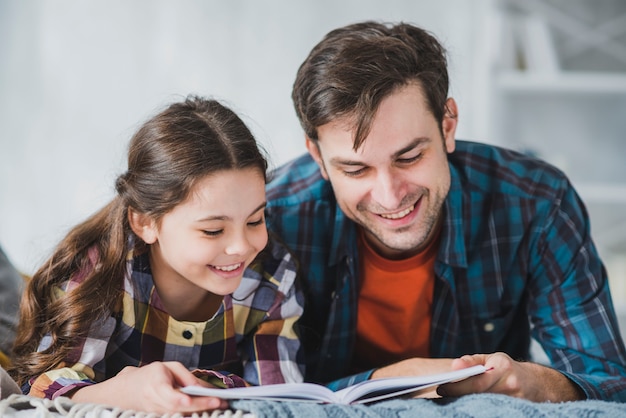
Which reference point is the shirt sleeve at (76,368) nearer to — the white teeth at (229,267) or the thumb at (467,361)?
the white teeth at (229,267)

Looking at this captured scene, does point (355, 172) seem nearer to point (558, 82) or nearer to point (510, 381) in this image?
point (510, 381)

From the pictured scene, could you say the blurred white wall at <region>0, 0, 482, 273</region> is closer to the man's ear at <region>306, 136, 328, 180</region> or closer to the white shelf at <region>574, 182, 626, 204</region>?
the white shelf at <region>574, 182, 626, 204</region>

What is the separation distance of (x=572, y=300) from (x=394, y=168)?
474 mm

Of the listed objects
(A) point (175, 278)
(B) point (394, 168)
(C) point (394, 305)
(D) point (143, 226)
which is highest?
(B) point (394, 168)

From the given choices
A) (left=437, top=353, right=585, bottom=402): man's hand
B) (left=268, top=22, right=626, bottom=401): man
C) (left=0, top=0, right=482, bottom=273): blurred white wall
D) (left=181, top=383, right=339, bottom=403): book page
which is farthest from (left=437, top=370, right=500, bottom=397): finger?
(left=0, top=0, right=482, bottom=273): blurred white wall

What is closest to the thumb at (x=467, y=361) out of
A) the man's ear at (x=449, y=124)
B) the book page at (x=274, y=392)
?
the book page at (x=274, y=392)

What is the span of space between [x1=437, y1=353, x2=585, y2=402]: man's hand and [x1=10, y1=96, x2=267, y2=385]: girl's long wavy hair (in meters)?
0.51

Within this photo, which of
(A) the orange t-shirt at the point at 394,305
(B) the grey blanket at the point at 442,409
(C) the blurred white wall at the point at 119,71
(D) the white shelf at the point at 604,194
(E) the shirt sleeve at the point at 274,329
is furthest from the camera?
(C) the blurred white wall at the point at 119,71

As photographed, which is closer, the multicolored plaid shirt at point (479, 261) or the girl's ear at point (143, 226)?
the girl's ear at point (143, 226)

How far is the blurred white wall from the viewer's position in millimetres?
2953

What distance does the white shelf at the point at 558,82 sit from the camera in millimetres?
2582

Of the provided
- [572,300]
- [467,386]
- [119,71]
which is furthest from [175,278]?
[119,71]

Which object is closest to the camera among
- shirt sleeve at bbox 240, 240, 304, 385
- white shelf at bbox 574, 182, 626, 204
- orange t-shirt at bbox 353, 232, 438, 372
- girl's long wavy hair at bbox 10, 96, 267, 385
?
girl's long wavy hair at bbox 10, 96, 267, 385

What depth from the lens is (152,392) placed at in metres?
1.08
